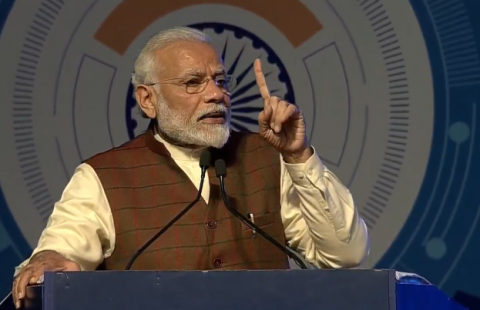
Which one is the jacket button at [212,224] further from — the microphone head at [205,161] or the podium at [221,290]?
the podium at [221,290]

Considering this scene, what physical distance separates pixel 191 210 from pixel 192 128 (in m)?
0.21

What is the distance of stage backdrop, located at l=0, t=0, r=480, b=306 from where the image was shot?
3172 millimetres

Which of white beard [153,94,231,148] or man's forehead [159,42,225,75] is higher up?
man's forehead [159,42,225,75]

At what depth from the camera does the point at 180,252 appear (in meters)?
2.53

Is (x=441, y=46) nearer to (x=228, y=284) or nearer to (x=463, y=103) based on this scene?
(x=463, y=103)

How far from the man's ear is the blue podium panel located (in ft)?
3.27

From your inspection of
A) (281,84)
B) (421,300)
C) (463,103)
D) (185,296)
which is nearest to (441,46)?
(463,103)

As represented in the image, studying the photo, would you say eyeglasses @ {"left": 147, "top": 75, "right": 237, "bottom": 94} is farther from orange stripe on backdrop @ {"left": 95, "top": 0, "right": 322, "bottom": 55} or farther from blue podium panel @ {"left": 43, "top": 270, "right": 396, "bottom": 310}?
blue podium panel @ {"left": 43, "top": 270, "right": 396, "bottom": 310}

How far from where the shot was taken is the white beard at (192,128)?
102 inches

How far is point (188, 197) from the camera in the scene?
8.52 feet

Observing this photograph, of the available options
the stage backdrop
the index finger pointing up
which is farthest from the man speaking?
the stage backdrop

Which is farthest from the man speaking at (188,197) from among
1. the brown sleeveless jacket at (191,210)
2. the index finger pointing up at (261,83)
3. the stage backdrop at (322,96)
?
the stage backdrop at (322,96)

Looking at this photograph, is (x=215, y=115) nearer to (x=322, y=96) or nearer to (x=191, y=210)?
(x=191, y=210)

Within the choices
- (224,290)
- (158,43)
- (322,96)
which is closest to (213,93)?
(158,43)
